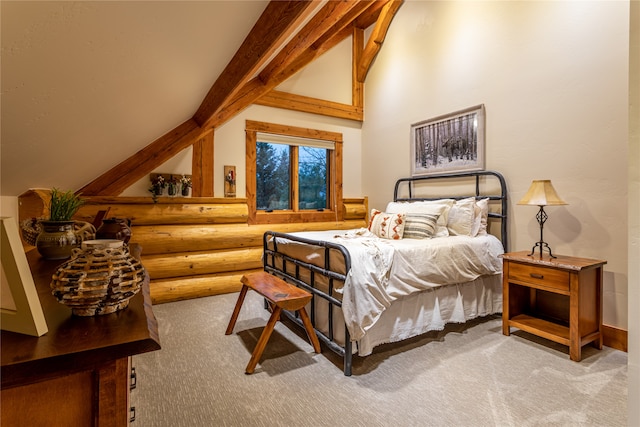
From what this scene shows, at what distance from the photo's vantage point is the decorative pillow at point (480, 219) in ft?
10.8

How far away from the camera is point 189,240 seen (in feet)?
12.7

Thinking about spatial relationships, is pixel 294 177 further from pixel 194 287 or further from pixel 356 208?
pixel 194 287

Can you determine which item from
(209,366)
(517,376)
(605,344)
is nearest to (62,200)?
(209,366)

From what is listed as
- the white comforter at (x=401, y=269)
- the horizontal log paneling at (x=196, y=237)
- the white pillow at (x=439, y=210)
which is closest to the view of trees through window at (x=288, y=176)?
the horizontal log paneling at (x=196, y=237)

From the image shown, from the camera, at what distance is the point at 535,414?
1.71 m

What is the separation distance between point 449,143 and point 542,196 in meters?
1.54

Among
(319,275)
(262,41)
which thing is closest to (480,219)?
(319,275)

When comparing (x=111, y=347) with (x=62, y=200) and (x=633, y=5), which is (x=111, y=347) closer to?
(x=62, y=200)

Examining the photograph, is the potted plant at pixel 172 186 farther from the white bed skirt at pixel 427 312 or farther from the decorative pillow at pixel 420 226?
the decorative pillow at pixel 420 226

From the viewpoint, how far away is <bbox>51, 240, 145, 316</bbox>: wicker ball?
702 millimetres

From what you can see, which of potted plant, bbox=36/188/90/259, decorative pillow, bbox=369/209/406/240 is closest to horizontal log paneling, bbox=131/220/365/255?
decorative pillow, bbox=369/209/406/240

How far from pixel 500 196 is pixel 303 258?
227 cm

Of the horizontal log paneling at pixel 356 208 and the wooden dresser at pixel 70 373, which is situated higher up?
the horizontal log paneling at pixel 356 208

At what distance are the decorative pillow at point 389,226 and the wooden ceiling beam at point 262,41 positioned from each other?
6.15ft
